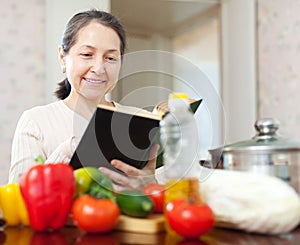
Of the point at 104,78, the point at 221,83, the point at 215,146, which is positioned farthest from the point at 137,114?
the point at 221,83

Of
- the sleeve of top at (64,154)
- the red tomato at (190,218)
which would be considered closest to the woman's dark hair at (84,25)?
the sleeve of top at (64,154)

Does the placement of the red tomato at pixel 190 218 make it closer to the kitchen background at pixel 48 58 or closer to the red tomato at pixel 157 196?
the red tomato at pixel 157 196

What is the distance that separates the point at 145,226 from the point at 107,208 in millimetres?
78

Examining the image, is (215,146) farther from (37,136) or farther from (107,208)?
(37,136)

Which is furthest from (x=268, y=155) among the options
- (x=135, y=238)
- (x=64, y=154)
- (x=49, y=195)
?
(x=64, y=154)

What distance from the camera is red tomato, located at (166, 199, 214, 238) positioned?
0.81 meters

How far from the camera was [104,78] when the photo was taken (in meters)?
1.54

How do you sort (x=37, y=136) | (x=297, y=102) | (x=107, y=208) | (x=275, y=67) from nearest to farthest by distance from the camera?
1. (x=107, y=208)
2. (x=37, y=136)
3. (x=297, y=102)
4. (x=275, y=67)

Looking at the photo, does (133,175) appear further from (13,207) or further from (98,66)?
(98,66)

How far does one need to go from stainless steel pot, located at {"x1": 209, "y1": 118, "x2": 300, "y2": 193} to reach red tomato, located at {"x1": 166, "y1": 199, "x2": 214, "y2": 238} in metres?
0.18

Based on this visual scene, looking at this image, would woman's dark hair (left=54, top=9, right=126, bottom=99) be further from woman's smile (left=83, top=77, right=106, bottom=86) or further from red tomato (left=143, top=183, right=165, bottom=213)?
red tomato (left=143, top=183, right=165, bottom=213)

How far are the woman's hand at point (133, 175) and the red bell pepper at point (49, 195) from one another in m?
0.10

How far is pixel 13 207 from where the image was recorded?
3.19 feet

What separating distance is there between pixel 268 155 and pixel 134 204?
28 centimetres
